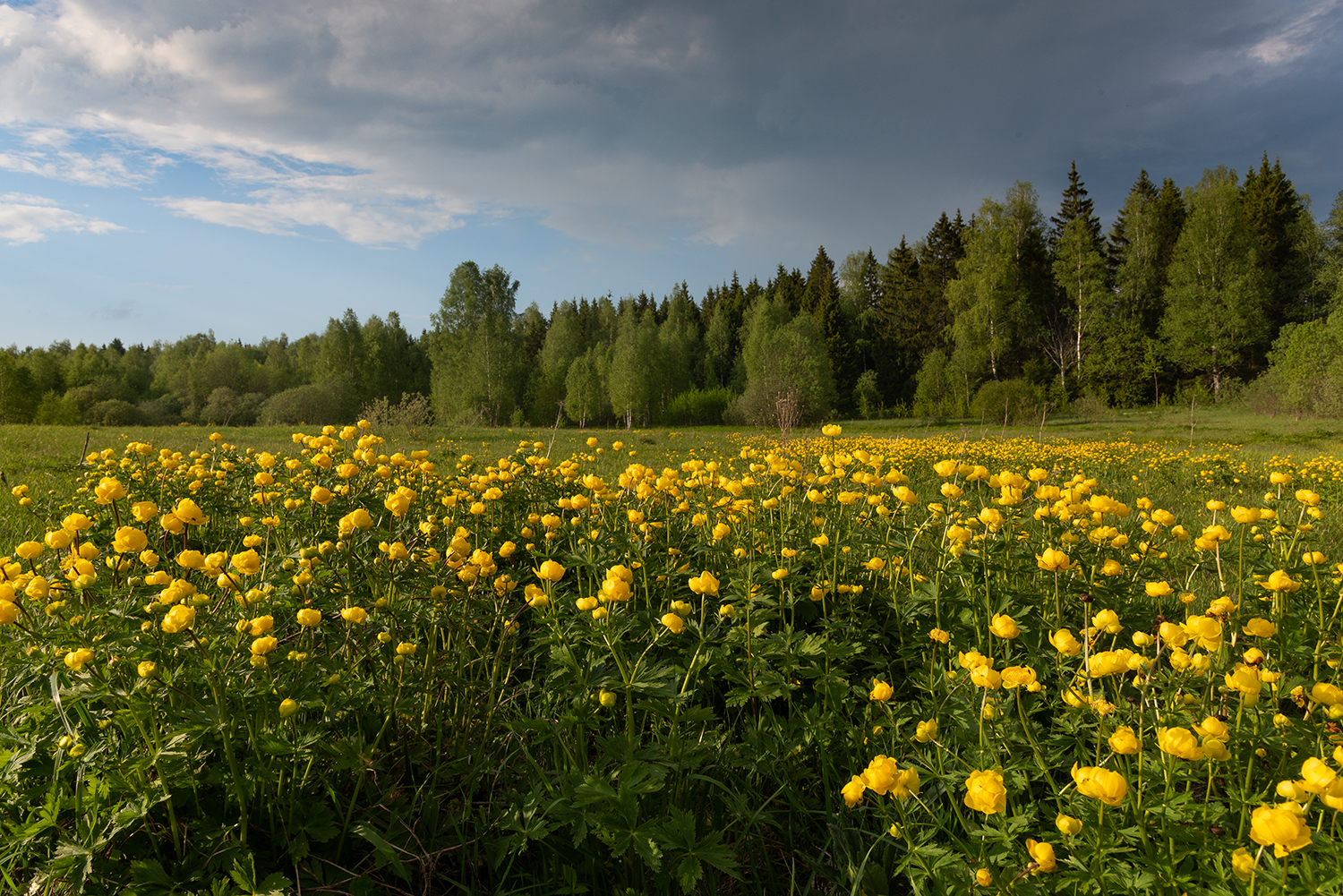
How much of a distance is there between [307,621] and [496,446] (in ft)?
31.0

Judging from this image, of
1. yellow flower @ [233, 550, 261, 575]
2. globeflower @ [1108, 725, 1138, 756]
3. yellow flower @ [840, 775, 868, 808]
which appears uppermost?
yellow flower @ [233, 550, 261, 575]

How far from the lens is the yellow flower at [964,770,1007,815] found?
3.60 ft

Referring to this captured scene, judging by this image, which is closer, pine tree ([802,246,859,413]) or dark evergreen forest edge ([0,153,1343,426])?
dark evergreen forest edge ([0,153,1343,426])

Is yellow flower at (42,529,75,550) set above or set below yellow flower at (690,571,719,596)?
above

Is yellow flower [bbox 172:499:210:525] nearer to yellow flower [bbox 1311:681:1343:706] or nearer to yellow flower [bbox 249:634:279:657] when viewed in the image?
yellow flower [bbox 249:634:279:657]

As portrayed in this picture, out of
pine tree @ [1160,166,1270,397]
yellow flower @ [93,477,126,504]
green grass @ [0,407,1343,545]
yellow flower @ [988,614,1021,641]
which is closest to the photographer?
yellow flower @ [988,614,1021,641]

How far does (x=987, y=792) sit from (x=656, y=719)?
897 mm

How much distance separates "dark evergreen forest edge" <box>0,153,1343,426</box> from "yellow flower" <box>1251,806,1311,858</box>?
24544 millimetres

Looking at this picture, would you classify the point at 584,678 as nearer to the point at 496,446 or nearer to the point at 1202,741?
the point at 1202,741

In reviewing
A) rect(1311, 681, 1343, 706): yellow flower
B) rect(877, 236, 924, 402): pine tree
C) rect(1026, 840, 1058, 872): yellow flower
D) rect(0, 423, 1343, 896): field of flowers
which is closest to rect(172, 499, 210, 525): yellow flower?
rect(0, 423, 1343, 896): field of flowers

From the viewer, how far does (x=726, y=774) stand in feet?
6.00

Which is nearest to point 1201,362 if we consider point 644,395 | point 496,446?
point 644,395

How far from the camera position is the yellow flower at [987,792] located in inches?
43.2

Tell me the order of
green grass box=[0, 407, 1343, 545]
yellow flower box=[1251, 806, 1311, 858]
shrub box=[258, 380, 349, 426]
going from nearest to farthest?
yellow flower box=[1251, 806, 1311, 858] < green grass box=[0, 407, 1343, 545] < shrub box=[258, 380, 349, 426]
